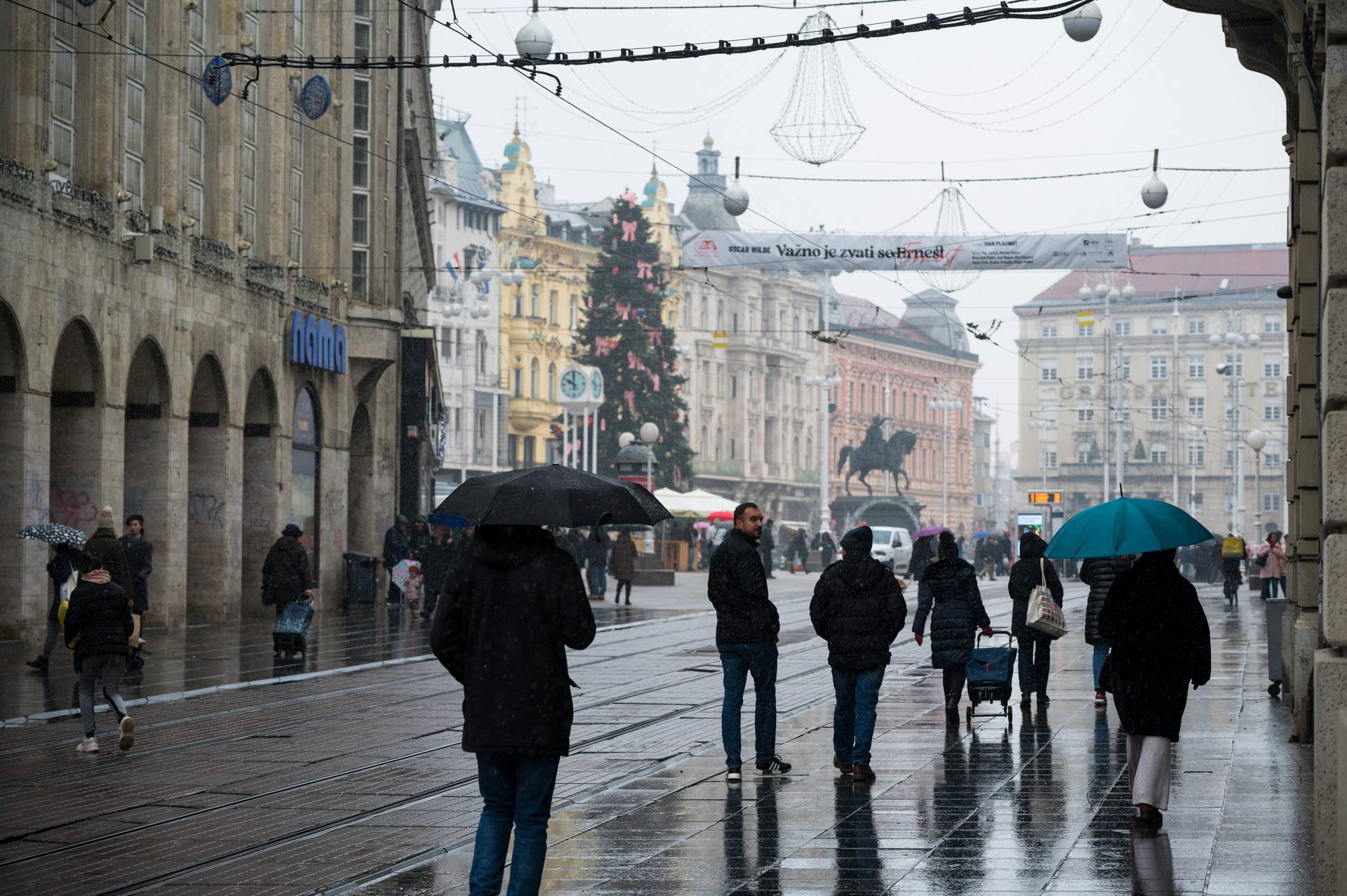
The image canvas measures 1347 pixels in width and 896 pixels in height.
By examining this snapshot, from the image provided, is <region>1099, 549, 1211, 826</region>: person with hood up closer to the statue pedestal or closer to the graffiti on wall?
the graffiti on wall

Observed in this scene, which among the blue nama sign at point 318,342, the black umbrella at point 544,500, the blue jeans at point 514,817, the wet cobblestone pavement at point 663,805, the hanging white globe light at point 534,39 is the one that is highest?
the hanging white globe light at point 534,39

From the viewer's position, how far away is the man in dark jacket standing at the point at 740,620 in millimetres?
12656

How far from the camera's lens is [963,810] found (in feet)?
37.4

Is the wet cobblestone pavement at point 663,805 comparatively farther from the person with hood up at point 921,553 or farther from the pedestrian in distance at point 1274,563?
the person with hood up at point 921,553

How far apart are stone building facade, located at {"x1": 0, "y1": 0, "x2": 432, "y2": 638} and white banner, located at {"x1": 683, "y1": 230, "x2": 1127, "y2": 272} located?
8000 millimetres

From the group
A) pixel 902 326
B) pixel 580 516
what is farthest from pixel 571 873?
pixel 902 326

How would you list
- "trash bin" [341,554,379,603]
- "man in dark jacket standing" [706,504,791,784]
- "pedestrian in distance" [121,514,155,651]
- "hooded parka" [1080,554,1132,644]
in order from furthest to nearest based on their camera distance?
"trash bin" [341,554,379,603] < "pedestrian in distance" [121,514,155,651] < "hooded parka" [1080,554,1132,644] < "man in dark jacket standing" [706,504,791,784]

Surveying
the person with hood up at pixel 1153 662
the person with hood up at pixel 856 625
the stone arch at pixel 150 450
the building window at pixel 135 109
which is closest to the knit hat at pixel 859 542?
the person with hood up at pixel 856 625

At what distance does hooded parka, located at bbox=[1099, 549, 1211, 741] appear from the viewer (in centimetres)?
1084

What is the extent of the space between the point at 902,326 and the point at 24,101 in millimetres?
125273

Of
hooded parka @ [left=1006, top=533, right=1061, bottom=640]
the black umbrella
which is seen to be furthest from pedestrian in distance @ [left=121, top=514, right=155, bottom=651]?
the black umbrella

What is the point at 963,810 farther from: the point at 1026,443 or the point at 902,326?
the point at 1026,443

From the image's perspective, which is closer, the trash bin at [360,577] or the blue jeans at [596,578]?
the trash bin at [360,577]

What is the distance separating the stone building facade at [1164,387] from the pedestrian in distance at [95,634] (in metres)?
129
